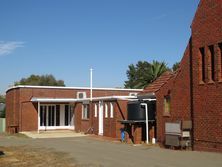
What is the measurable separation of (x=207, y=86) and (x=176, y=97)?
3.09 metres

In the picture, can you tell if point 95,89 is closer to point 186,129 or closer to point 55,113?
point 55,113

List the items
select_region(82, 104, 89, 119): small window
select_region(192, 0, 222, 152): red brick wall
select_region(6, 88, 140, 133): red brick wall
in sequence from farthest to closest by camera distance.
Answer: select_region(6, 88, 140, 133): red brick wall, select_region(82, 104, 89, 119): small window, select_region(192, 0, 222, 152): red brick wall

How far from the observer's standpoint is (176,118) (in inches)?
925

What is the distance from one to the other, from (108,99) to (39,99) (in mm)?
10176

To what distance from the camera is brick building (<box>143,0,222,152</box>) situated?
66.0 ft

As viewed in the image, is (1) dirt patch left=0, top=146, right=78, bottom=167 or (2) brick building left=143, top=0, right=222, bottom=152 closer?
(1) dirt patch left=0, top=146, right=78, bottom=167

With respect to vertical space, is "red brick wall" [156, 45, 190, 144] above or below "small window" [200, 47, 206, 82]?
below

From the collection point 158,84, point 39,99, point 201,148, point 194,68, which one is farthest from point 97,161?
point 39,99

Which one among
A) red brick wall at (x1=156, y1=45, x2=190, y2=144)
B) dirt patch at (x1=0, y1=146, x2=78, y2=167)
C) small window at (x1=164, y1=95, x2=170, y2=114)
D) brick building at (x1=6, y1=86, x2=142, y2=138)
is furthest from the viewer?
brick building at (x1=6, y1=86, x2=142, y2=138)

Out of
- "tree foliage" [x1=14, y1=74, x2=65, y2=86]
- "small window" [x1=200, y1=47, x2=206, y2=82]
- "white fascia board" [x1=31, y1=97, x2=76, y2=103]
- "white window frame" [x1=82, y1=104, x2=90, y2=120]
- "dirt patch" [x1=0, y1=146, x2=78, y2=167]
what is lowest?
"dirt patch" [x1=0, y1=146, x2=78, y2=167]

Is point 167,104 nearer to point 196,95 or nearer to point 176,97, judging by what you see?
point 176,97

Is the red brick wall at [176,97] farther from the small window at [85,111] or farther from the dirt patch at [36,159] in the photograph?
the small window at [85,111]

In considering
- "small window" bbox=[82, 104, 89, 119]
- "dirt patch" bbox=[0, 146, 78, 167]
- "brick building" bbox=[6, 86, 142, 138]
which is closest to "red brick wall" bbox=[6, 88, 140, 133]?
"brick building" bbox=[6, 86, 142, 138]

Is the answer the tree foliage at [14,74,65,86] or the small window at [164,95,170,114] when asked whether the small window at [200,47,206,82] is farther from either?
the tree foliage at [14,74,65,86]
